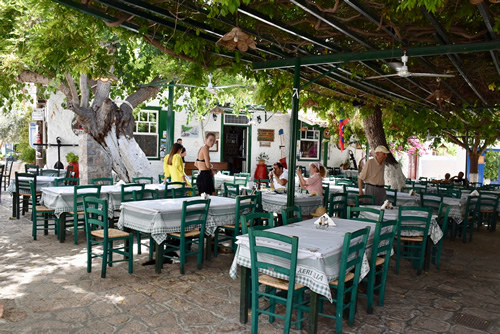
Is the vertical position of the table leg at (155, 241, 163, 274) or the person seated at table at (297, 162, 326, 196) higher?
the person seated at table at (297, 162, 326, 196)

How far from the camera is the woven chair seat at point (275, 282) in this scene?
3537 millimetres

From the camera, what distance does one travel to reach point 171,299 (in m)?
4.49

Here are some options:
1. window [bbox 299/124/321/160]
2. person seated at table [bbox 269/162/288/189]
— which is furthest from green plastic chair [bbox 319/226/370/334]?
window [bbox 299/124/321/160]

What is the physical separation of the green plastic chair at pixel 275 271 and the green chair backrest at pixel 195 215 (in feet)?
5.63

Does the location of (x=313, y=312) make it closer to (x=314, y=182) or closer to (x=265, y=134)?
(x=314, y=182)

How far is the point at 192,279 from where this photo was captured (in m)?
Result: 5.21

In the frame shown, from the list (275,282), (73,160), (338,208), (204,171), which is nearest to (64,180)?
(204,171)

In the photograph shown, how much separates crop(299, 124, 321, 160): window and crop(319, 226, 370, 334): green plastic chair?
56.5 feet

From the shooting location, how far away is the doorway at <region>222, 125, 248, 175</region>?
20.2 meters

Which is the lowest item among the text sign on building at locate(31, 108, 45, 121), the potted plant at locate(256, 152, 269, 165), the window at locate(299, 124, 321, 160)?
the potted plant at locate(256, 152, 269, 165)

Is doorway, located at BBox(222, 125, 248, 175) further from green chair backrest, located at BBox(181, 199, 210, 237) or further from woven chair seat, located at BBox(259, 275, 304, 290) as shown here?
woven chair seat, located at BBox(259, 275, 304, 290)

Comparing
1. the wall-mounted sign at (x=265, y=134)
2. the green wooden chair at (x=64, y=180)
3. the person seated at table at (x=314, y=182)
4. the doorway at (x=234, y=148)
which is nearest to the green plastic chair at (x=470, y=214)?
the person seated at table at (x=314, y=182)

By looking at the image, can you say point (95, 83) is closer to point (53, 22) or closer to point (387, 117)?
point (53, 22)

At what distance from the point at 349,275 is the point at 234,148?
17.1 m
